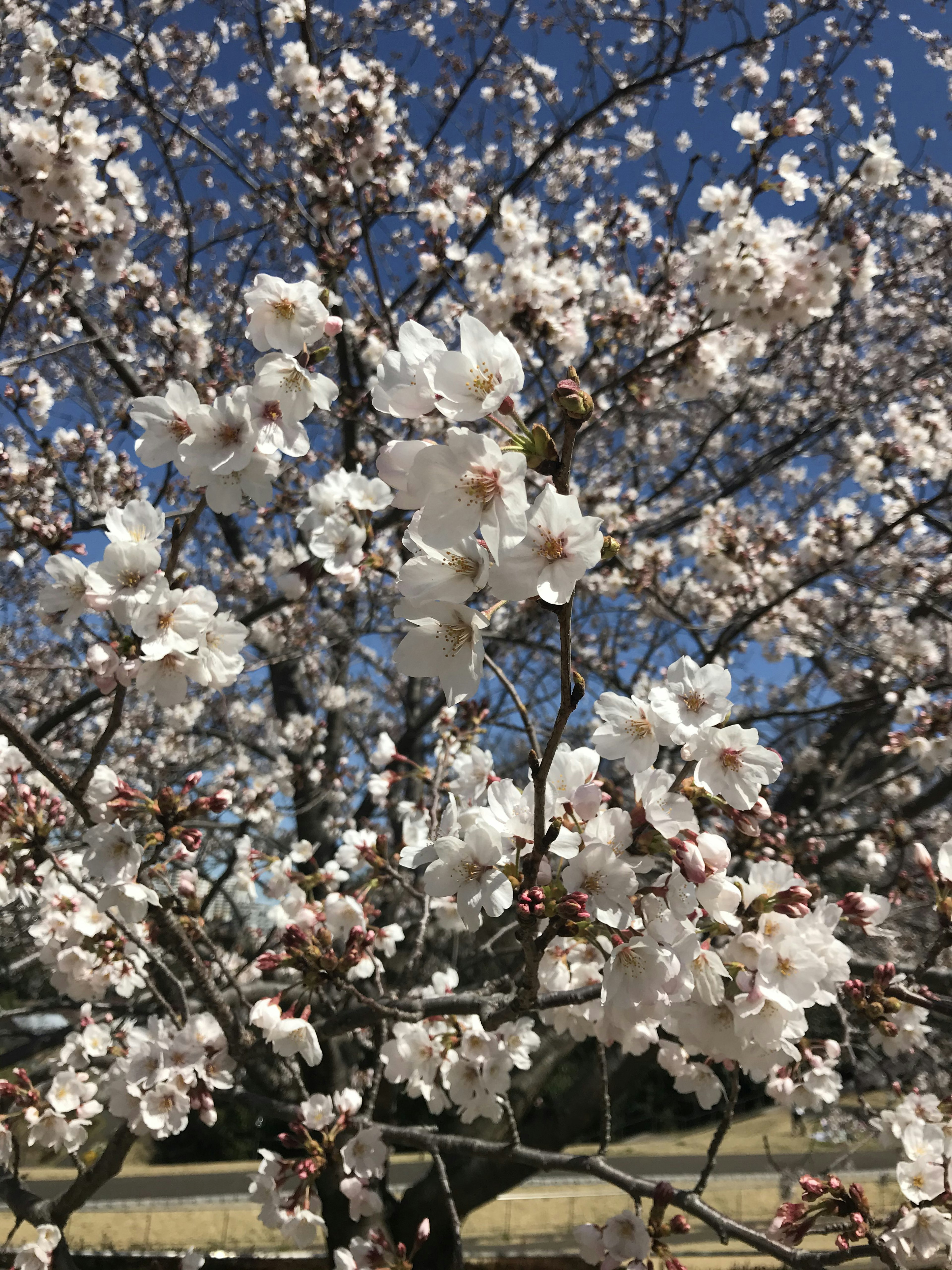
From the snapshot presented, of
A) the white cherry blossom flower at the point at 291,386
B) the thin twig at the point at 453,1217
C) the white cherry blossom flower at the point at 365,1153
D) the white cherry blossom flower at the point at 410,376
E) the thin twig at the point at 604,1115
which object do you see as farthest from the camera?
the white cherry blossom flower at the point at 365,1153

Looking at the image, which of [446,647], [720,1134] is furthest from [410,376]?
[720,1134]

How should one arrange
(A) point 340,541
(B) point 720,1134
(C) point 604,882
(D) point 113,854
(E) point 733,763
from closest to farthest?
(C) point 604,882 → (E) point 733,763 → (D) point 113,854 → (B) point 720,1134 → (A) point 340,541

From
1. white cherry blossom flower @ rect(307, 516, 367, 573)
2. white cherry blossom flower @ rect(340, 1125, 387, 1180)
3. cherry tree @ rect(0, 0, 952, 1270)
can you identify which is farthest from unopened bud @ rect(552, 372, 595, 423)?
white cherry blossom flower @ rect(340, 1125, 387, 1180)

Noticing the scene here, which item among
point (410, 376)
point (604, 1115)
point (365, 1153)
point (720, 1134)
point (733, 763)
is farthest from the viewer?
point (365, 1153)

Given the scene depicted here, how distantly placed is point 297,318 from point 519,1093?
13.5 ft

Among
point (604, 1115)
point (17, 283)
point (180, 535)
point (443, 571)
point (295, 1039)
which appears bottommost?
point (604, 1115)

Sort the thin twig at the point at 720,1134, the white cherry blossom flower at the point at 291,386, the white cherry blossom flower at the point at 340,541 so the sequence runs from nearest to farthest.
→ 1. the white cherry blossom flower at the point at 291,386
2. the thin twig at the point at 720,1134
3. the white cherry blossom flower at the point at 340,541

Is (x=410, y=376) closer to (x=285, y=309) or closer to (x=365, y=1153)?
(x=285, y=309)

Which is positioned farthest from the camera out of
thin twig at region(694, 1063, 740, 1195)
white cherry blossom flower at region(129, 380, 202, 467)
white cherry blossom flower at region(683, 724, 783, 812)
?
thin twig at region(694, 1063, 740, 1195)

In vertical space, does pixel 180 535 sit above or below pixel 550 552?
above

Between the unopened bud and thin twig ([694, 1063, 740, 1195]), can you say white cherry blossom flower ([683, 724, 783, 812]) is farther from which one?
thin twig ([694, 1063, 740, 1195])

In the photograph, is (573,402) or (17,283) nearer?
(573,402)

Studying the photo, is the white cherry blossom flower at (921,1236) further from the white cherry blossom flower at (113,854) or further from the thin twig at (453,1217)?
the white cherry blossom flower at (113,854)

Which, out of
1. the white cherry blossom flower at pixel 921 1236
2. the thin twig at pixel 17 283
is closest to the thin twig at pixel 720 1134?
the white cherry blossom flower at pixel 921 1236
